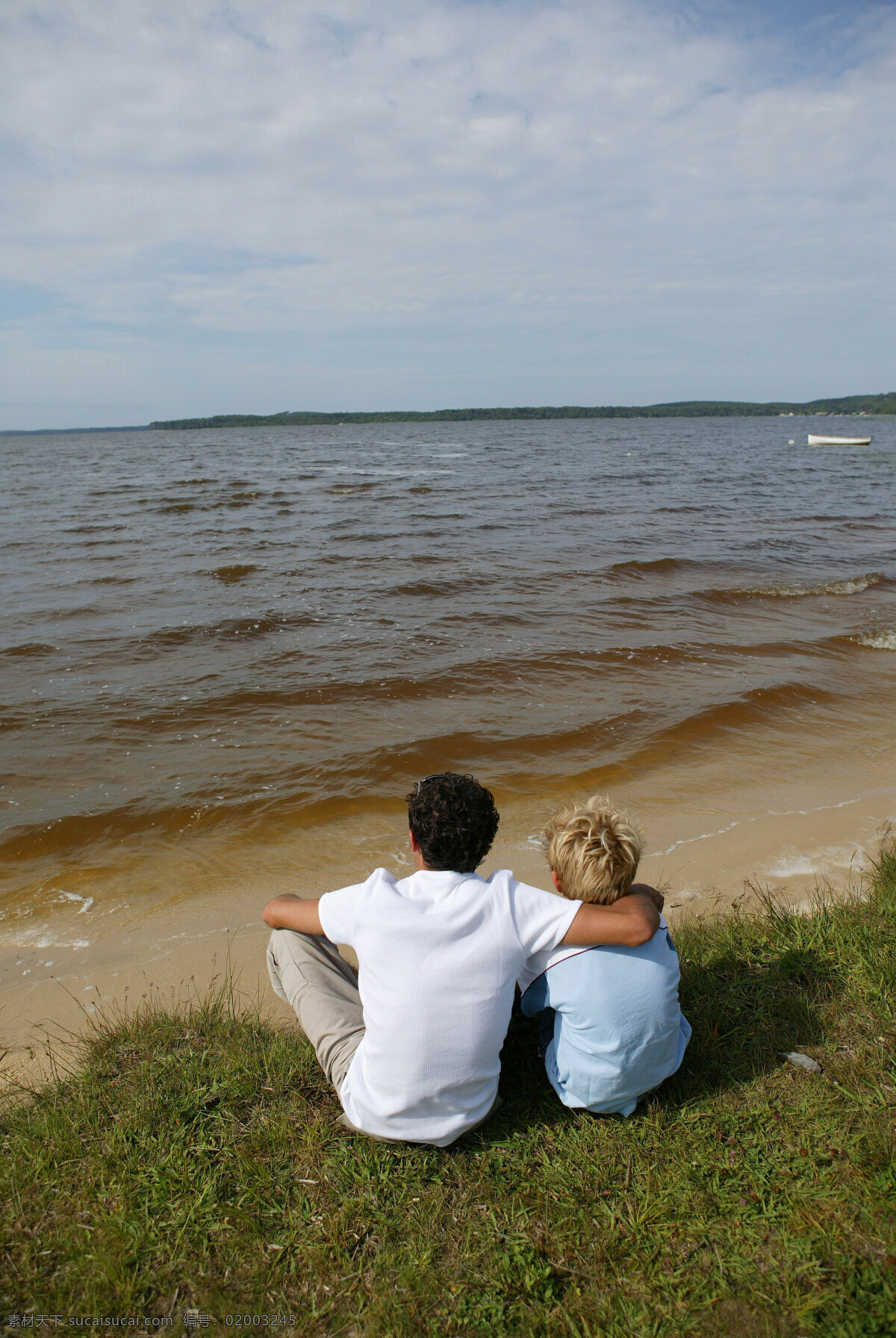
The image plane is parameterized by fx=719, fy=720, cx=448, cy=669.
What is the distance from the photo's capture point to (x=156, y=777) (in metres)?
6.76

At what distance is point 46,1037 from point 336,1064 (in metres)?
1.85

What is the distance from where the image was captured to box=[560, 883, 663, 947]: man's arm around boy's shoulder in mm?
2518

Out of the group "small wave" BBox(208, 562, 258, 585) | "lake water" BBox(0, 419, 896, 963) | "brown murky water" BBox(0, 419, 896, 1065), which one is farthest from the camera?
"small wave" BBox(208, 562, 258, 585)

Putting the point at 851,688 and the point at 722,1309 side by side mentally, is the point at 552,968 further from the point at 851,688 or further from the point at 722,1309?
the point at 851,688

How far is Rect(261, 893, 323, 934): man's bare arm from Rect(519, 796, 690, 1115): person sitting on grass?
0.82 metres

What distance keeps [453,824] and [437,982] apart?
512mm

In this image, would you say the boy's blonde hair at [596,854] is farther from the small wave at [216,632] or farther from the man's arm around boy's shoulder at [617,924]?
the small wave at [216,632]

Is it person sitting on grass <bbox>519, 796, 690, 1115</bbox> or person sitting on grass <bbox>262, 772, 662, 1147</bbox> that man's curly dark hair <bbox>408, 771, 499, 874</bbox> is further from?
person sitting on grass <bbox>519, 796, 690, 1115</bbox>

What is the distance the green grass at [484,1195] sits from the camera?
6.81 ft

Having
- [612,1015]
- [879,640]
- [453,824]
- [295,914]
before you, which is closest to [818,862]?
[612,1015]

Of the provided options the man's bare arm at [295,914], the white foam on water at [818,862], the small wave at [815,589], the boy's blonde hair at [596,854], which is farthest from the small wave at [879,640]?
the man's bare arm at [295,914]

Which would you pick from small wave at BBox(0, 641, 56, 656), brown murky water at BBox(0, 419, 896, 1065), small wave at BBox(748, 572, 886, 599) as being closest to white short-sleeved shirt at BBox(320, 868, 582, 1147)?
brown murky water at BBox(0, 419, 896, 1065)

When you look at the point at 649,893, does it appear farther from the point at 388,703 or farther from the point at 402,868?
the point at 388,703

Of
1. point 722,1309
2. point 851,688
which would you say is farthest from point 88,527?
point 722,1309
